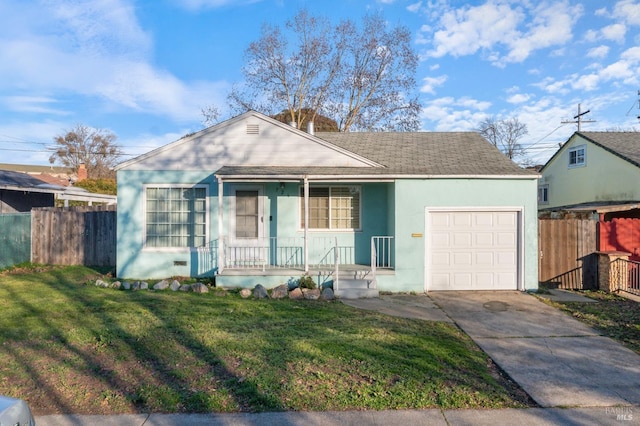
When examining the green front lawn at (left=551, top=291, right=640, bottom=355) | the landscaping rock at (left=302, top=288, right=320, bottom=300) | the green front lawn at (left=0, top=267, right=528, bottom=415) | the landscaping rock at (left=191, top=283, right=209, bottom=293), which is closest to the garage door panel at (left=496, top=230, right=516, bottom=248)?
the green front lawn at (left=551, top=291, right=640, bottom=355)

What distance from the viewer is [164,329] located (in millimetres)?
6160

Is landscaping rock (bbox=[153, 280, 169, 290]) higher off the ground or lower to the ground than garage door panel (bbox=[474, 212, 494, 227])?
lower

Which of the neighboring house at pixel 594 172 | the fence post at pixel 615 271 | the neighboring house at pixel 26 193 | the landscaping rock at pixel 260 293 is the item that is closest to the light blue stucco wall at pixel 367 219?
the landscaping rock at pixel 260 293

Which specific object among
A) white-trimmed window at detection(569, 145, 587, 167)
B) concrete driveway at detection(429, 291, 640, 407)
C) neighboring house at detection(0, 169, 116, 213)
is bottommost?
concrete driveway at detection(429, 291, 640, 407)

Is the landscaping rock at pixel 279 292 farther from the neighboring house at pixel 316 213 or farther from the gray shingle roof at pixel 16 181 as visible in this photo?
the gray shingle roof at pixel 16 181

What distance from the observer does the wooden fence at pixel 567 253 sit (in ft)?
33.3

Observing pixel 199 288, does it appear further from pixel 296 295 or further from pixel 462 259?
pixel 462 259

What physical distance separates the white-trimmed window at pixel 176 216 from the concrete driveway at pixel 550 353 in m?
6.51

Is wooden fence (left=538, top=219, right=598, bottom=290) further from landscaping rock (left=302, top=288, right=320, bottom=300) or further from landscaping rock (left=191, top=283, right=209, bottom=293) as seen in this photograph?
landscaping rock (left=191, top=283, right=209, bottom=293)

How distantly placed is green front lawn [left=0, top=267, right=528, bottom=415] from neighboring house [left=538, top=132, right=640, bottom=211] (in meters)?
13.4

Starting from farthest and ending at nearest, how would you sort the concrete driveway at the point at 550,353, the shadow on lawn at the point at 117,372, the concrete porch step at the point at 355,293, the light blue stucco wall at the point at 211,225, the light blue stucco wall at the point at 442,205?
1. the light blue stucco wall at the point at 211,225
2. the light blue stucco wall at the point at 442,205
3. the concrete porch step at the point at 355,293
4. the concrete driveway at the point at 550,353
5. the shadow on lawn at the point at 117,372

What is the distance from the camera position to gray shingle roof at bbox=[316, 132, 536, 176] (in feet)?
32.9

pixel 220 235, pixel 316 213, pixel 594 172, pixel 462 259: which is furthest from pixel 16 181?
pixel 594 172

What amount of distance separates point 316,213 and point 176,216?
151 inches
